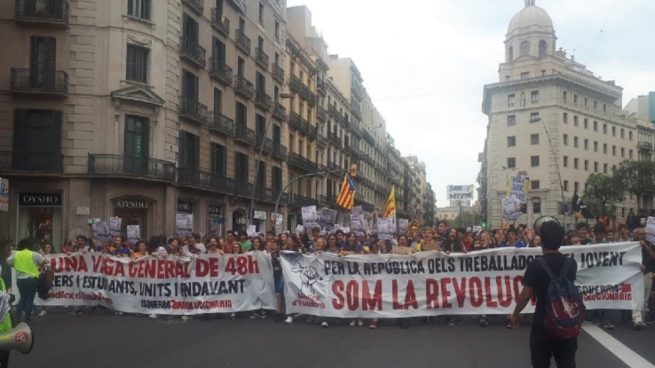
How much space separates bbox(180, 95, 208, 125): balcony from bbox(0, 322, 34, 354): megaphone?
27772mm

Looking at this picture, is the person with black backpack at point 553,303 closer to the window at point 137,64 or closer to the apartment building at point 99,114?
the apartment building at point 99,114

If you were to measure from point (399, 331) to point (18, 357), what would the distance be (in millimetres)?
5682

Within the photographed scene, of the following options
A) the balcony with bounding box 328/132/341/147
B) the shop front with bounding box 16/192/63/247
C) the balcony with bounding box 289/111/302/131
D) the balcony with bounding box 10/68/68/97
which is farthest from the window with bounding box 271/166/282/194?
the balcony with bounding box 10/68/68/97

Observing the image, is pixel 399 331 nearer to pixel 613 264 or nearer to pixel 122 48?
pixel 613 264

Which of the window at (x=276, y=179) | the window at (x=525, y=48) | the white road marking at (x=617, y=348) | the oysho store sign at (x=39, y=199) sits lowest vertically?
the white road marking at (x=617, y=348)

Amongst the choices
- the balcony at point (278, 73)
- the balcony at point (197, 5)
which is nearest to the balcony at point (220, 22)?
the balcony at point (197, 5)

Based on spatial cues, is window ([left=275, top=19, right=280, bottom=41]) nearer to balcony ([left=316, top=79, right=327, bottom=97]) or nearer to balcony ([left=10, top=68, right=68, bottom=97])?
balcony ([left=316, top=79, right=327, bottom=97])

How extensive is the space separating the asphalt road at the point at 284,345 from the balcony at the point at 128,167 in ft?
55.4

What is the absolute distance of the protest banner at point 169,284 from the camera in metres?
12.6

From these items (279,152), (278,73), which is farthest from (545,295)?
(278,73)

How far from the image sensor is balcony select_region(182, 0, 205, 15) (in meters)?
33.1

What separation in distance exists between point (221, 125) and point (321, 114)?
2351 centimetres

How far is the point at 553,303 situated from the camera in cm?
501

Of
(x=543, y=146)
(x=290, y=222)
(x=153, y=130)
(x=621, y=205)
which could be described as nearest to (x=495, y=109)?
(x=543, y=146)
